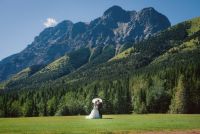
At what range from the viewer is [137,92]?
151500 millimetres

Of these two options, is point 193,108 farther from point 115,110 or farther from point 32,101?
point 32,101

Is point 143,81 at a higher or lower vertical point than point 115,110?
higher

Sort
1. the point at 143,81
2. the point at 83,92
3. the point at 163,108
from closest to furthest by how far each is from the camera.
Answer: the point at 163,108 → the point at 143,81 → the point at 83,92

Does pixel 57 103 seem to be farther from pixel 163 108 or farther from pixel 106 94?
pixel 163 108

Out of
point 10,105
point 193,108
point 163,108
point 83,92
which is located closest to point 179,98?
point 193,108

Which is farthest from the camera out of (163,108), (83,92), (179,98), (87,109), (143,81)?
(83,92)

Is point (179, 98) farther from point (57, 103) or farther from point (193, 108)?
point (57, 103)

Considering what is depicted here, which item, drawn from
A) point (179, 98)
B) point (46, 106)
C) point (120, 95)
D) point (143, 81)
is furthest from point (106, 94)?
point (179, 98)

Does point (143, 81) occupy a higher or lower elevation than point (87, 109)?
higher

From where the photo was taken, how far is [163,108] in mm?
146625

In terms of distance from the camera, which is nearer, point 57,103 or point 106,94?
point 106,94

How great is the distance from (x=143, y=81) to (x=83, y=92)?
31.8 m

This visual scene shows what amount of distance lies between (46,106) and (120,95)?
3940 cm

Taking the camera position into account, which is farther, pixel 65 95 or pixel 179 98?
pixel 65 95
